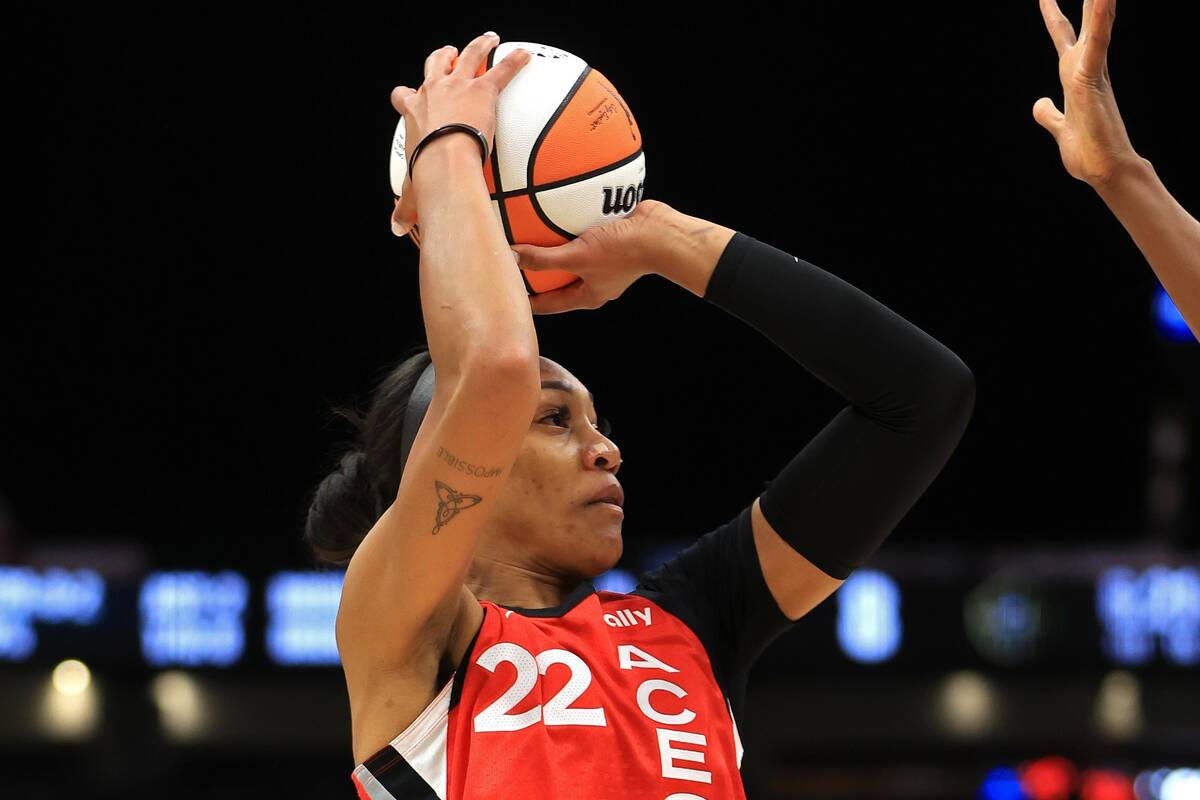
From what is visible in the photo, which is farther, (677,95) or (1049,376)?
(1049,376)

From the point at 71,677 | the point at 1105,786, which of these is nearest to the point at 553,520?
the point at 1105,786

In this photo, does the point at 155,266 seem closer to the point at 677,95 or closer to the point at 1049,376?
the point at 677,95

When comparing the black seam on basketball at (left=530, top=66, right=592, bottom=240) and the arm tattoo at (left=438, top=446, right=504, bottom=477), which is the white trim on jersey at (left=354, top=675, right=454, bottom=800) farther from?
the black seam on basketball at (left=530, top=66, right=592, bottom=240)

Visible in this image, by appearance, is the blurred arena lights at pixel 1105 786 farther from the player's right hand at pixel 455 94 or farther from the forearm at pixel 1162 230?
the player's right hand at pixel 455 94

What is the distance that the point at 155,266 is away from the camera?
12.3 meters

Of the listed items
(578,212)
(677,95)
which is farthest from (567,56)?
(677,95)

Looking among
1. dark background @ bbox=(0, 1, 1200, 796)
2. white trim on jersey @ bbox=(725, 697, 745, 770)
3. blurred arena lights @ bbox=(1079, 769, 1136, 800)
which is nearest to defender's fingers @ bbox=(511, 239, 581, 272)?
white trim on jersey @ bbox=(725, 697, 745, 770)

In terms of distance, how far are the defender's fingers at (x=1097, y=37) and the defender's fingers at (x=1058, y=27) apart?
10 centimetres

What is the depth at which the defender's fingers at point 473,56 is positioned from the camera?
2.04 m

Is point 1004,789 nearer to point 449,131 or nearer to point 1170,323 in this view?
point 1170,323

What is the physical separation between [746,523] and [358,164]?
958cm

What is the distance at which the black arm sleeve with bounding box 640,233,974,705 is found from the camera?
7.27 ft

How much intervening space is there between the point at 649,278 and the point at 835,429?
983 centimetres

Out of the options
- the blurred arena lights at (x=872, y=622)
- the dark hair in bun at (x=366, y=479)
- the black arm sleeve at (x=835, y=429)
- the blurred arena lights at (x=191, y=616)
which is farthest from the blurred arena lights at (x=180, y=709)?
the black arm sleeve at (x=835, y=429)
